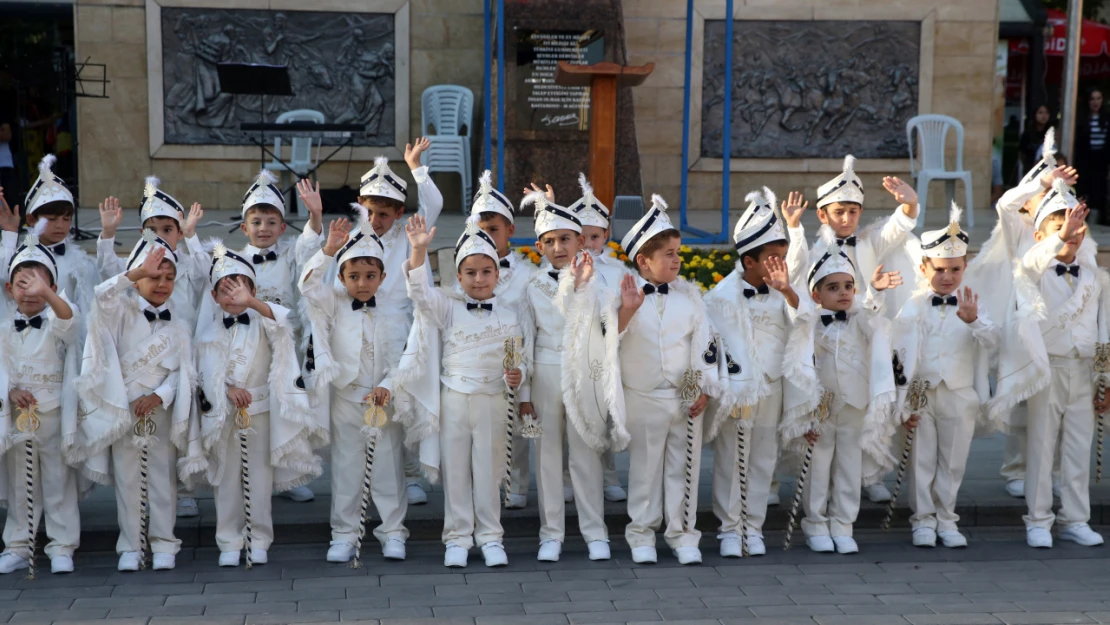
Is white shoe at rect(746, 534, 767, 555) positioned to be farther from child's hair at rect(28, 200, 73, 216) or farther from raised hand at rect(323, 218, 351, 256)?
child's hair at rect(28, 200, 73, 216)

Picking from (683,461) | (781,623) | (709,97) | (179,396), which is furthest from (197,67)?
(781,623)

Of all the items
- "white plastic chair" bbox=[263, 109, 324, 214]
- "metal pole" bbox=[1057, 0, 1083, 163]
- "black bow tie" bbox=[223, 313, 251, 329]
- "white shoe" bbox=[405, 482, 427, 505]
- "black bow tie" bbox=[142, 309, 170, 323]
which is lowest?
"white shoe" bbox=[405, 482, 427, 505]

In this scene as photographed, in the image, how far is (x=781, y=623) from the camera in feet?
17.0

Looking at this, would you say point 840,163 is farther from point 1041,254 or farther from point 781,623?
point 781,623

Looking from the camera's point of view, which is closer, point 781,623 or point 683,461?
point 781,623

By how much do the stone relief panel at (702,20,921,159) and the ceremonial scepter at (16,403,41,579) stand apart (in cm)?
1009

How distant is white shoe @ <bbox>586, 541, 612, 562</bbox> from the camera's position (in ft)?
Result: 20.2

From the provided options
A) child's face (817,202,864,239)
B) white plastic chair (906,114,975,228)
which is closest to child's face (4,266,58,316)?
child's face (817,202,864,239)

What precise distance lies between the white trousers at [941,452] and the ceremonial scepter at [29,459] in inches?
178

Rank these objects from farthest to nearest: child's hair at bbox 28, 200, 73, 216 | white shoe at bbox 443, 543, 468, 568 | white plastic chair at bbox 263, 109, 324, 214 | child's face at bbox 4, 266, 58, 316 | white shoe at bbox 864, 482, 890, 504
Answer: white plastic chair at bbox 263, 109, 324, 214 < white shoe at bbox 864, 482, 890, 504 < child's hair at bbox 28, 200, 73, 216 < white shoe at bbox 443, 543, 468, 568 < child's face at bbox 4, 266, 58, 316

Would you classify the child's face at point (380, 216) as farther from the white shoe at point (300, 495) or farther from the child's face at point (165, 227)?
the white shoe at point (300, 495)

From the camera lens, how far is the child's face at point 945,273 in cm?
640

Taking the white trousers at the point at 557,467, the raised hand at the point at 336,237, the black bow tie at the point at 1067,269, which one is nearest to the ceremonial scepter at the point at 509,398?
the white trousers at the point at 557,467

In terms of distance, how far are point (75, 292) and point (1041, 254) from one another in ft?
17.3
